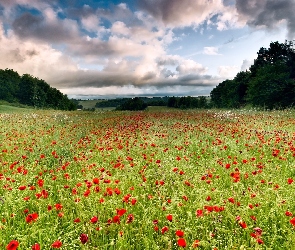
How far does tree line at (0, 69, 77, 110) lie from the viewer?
Result: 90.2m

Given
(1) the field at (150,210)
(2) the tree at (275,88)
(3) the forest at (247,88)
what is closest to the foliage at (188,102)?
(3) the forest at (247,88)

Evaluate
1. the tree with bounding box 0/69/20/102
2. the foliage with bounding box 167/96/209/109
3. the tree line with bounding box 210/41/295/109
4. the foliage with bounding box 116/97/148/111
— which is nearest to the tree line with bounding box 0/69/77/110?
the tree with bounding box 0/69/20/102

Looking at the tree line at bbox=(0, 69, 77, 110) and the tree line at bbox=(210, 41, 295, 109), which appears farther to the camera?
the tree line at bbox=(0, 69, 77, 110)

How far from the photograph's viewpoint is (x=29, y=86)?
9569 centimetres

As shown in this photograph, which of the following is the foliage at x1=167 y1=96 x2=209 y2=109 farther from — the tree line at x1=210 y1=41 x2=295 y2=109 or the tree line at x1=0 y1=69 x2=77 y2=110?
the tree line at x1=210 y1=41 x2=295 y2=109

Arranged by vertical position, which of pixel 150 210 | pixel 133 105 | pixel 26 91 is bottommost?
pixel 150 210

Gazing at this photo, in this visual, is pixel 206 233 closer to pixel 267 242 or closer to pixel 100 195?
pixel 267 242

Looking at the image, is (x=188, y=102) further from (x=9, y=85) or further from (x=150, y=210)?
(x=150, y=210)

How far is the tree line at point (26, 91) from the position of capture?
9019cm

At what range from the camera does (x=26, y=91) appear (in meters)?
95.6

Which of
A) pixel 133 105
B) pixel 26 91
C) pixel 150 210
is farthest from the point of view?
pixel 133 105

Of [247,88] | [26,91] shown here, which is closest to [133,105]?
[26,91]

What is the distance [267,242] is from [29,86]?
346 feet

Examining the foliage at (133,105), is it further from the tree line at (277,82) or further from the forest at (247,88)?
the tree line at (277,82)
